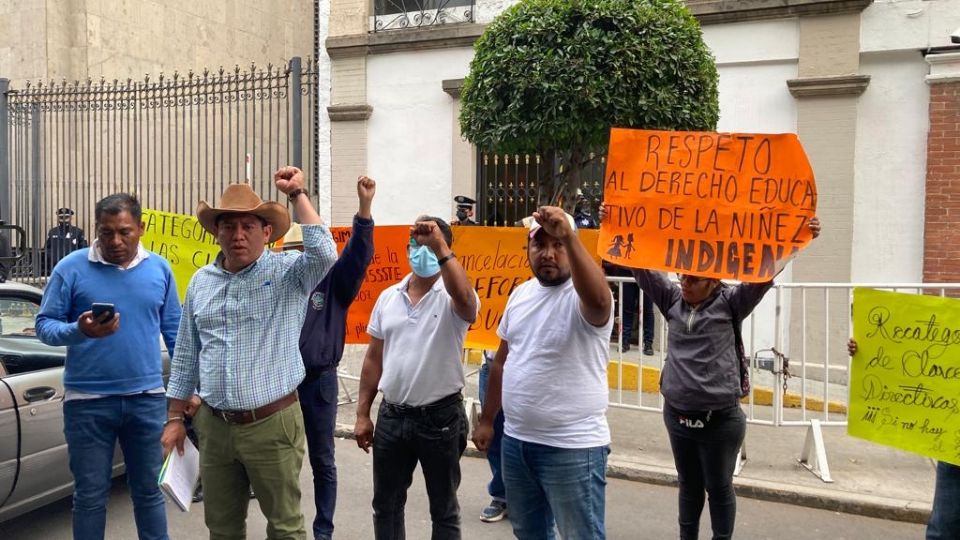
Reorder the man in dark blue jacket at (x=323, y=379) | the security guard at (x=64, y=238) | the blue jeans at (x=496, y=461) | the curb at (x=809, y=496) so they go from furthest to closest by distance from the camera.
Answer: the security guard at (x=64, y=238) < the curb at (x=809, y=496) < the blue jeans at (x=496, y=461) < the man in dark blue jacket at (x=323, y=379)

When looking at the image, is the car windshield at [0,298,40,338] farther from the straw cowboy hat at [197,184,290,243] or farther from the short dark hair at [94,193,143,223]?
the straw cowboy hat at [197,184,290,243]

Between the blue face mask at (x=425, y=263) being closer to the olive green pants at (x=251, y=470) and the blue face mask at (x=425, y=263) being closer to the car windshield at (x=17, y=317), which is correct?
the olive green pants at (x=251, y=470)

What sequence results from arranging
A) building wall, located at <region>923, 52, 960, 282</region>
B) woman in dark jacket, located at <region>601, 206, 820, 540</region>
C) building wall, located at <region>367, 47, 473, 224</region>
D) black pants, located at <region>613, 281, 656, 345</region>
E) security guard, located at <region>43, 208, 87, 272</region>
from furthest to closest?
security guard, located at <region>43, 208, 87, 272</region> < building wall, located at <region>367, 47, 473, 224</region> < building wall, located at <region>923, 52, 960, 282</region> < black pants, located at <region>613, 281, 656, 345</region> < woman in dark jacket, located at <region>601, 206, 820, 540</region>

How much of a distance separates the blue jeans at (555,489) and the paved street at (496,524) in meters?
1.44

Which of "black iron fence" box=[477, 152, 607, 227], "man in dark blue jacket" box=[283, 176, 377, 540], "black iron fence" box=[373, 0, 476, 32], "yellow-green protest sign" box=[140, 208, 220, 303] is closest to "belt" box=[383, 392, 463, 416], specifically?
"man in dark blue jacket" box=[283, 176, 377, 540]

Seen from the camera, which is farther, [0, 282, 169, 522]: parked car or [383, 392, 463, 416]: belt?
[0, 282, 169, 522]: parked car

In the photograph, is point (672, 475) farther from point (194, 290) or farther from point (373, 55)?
point (373, 55)

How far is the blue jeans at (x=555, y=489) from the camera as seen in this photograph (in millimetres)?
2904

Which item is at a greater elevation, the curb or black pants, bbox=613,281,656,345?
black pants, bbox=613,281,656,345

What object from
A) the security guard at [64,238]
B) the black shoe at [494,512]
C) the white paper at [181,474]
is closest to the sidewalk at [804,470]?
the black shoe at [494,512]

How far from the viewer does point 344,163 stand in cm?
1116

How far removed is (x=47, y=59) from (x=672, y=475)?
16.3 m

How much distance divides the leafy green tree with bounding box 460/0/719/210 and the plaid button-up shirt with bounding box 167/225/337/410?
3.32m

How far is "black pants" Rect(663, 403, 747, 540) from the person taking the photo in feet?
12.2
